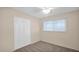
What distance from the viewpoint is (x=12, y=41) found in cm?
161

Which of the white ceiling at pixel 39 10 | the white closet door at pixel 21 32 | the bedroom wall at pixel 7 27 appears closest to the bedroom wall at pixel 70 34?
the white ceiling at pixel 39 10

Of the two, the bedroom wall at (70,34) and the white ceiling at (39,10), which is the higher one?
the white ceiling at (39,10)

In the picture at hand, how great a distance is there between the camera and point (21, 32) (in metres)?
1.64

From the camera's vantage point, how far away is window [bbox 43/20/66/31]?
1.62 meters

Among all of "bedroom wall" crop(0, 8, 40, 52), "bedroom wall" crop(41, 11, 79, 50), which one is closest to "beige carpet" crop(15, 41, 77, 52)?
"bedroom wall" crop(41, 11, 79, 50)

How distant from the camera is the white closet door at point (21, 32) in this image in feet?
5.29

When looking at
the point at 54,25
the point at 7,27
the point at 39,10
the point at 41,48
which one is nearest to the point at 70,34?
the point at 54,25

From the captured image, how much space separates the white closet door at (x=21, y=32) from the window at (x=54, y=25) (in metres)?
0.33

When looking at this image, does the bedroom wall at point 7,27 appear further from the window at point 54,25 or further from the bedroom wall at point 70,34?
the bedroom wall at point 70,34

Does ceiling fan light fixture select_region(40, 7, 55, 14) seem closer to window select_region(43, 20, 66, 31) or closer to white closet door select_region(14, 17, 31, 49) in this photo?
window select_region(43, 20, 66, 31)

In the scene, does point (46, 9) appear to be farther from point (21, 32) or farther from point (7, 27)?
point (7, 27)

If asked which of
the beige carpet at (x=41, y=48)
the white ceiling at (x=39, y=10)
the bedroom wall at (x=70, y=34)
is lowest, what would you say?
the beige carpet at (x=41, y=48)

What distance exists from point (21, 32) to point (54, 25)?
2.10 ft
